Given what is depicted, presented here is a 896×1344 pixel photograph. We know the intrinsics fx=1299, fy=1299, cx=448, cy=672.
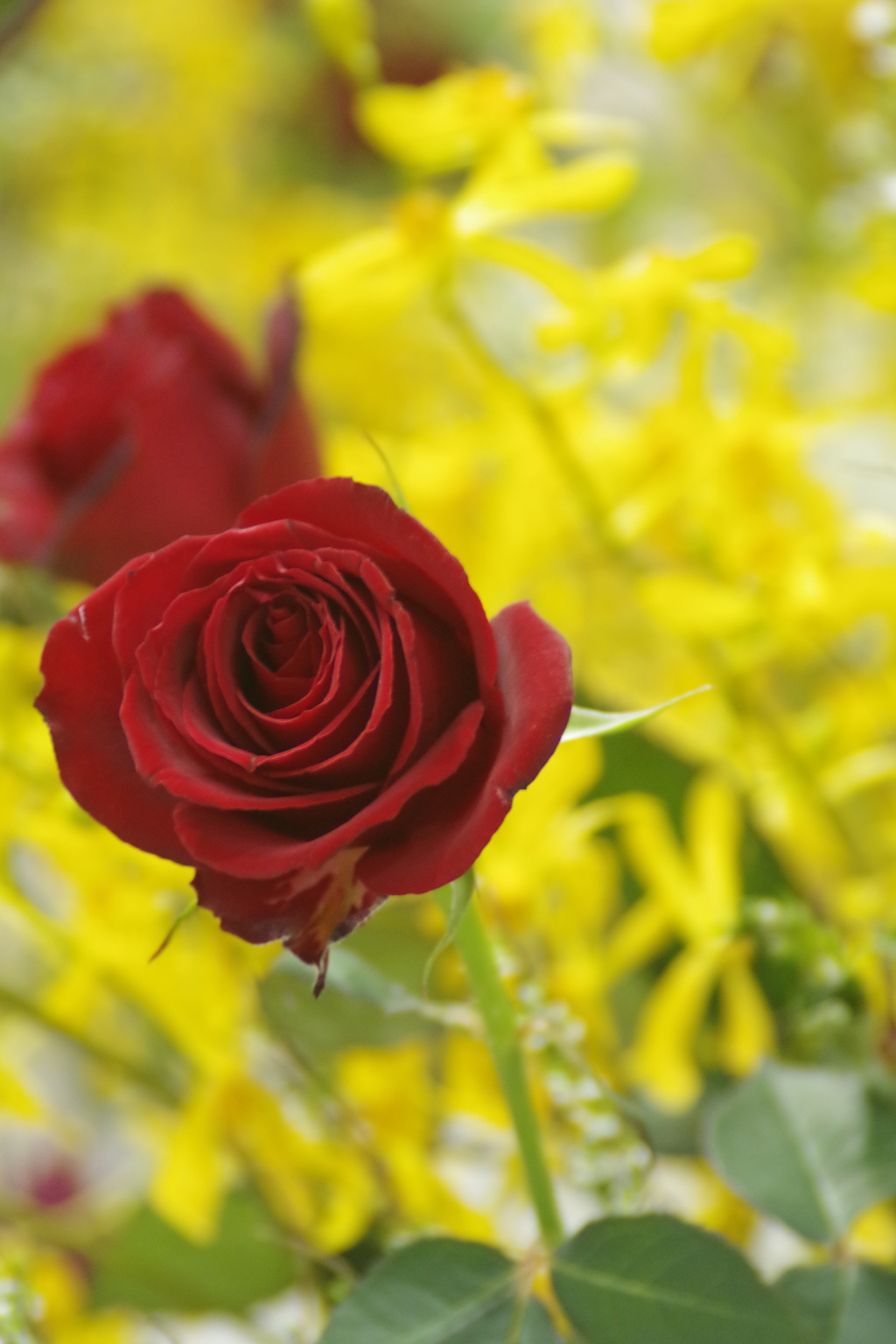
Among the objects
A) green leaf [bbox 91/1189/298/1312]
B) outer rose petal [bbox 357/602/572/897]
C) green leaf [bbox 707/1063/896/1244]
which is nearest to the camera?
outer rose petal [bbox 357/602/572/897]

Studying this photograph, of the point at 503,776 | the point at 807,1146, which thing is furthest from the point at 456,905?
the point at 807,1146

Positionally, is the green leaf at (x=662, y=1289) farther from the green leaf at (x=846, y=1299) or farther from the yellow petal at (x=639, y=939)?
the yellow petal at (x=639, y=939)

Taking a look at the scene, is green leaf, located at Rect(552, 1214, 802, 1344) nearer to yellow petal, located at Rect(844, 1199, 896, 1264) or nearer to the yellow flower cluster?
the yellow flower cluster

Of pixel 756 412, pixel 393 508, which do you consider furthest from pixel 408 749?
pixel 756 412

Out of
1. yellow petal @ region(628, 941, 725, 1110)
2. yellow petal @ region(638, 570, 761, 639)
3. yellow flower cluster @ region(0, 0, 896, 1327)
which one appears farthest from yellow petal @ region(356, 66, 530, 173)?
yellow petal @ region(628, 941, 725, 1110)

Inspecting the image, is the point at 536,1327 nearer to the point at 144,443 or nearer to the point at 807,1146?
the point at 807,1146

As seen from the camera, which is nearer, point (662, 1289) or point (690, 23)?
point (662, 1289)

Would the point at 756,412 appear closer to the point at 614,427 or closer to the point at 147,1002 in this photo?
the point at 614,427
